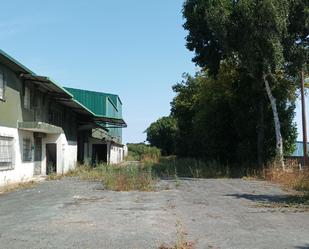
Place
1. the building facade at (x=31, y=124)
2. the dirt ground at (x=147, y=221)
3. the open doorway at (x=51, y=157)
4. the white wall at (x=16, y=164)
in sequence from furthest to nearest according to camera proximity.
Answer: the open doorway at (x=51, y=157), the building facade at (x=31, y=124), the white wall at (x=16, y=164), the dirt ground at (x=147, y=221)

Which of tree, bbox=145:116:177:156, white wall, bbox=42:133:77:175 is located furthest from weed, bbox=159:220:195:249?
tree, bbox=145:116:177:156

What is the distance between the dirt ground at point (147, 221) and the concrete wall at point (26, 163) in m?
5.57

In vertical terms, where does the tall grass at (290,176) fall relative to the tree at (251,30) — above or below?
below

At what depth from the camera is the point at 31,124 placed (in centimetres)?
2709

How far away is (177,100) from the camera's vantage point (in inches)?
2598

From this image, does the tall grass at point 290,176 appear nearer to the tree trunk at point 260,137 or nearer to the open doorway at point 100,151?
the tree trunk at point 260,137

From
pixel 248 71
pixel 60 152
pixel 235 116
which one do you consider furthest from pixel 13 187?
pixel 235 116

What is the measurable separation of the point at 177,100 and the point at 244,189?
44114mm

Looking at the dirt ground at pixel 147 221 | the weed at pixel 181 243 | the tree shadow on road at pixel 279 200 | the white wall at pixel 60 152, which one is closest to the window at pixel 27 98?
the white wall at pixel 60 152

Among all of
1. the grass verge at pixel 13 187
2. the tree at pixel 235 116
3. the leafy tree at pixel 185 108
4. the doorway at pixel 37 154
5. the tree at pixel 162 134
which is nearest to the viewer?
the grass verge at pixel 13 187

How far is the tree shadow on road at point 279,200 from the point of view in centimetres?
1611

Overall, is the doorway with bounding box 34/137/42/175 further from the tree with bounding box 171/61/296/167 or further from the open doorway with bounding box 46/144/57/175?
the tree with bounding box 171/61/296/167

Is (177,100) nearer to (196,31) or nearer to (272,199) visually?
(196,31)

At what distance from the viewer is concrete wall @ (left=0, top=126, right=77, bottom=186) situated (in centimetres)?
2489
